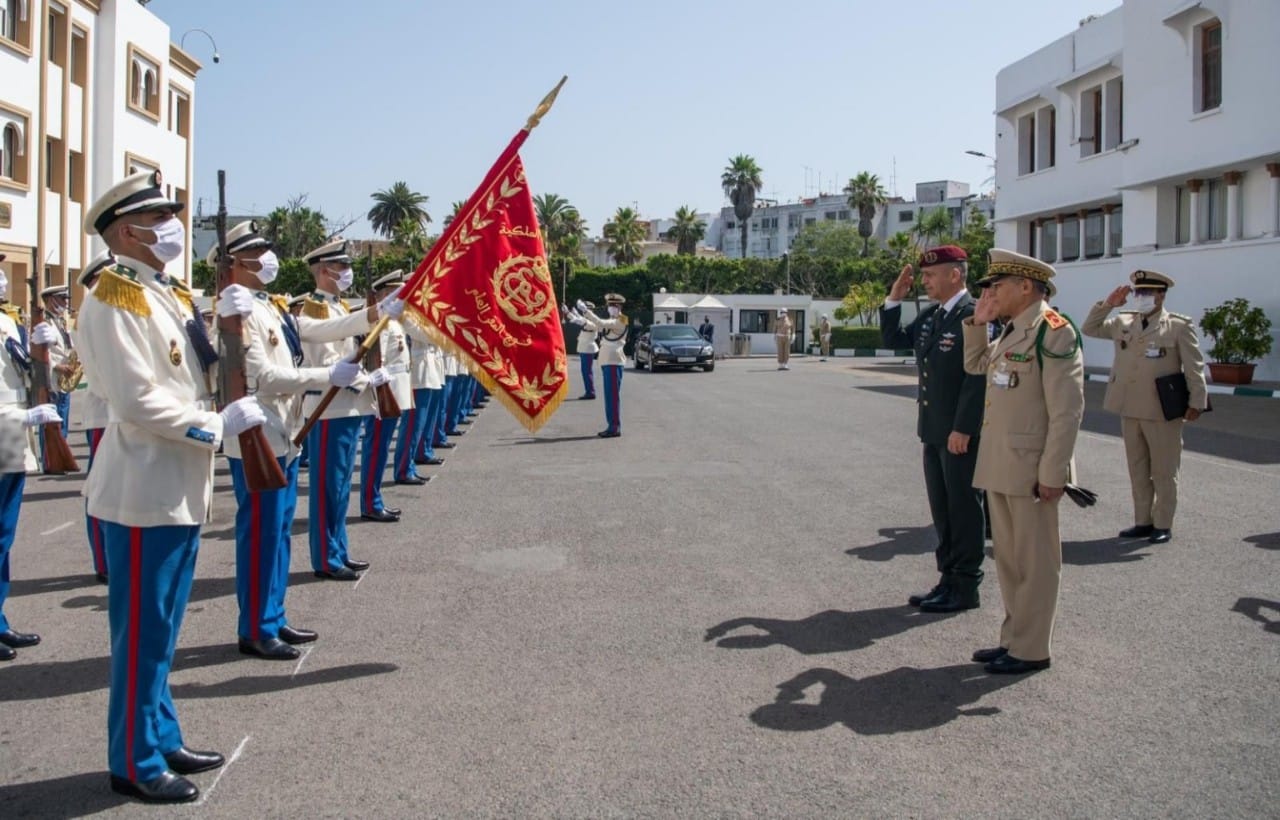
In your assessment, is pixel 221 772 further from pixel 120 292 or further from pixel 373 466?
pixel 373 466

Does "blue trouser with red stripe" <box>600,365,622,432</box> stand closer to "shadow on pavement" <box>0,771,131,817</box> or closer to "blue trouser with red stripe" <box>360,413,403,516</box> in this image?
"blue trouser with red stripe" <box>360,413,403,516</box>

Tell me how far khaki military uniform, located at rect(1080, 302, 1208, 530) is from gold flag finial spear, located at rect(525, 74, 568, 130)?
4552mm

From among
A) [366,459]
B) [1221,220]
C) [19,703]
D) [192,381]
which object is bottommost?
[19,703]

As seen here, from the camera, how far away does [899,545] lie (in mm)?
7902

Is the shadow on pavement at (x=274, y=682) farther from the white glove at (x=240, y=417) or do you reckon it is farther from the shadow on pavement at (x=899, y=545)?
the shadow on pavement at (x=899, y=545)

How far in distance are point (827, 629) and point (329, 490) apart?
10.5ft

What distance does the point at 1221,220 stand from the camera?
26172mm

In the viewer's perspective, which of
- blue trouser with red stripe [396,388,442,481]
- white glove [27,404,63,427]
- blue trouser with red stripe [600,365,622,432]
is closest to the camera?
white glove [27,404,63,427]

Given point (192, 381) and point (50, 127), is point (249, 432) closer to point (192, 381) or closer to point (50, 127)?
point (192, 381)

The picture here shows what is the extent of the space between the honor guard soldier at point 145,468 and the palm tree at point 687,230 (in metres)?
86.8

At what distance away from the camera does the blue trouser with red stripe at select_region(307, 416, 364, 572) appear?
22.6ft

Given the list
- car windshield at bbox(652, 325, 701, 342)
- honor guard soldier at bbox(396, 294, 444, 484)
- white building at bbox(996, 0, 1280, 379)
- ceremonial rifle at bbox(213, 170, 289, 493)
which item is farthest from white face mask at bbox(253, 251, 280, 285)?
car windshield at bbox(652, 325, 701, 342)

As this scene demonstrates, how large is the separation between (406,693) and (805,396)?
737 inches

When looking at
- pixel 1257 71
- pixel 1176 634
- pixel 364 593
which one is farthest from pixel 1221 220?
pixel 364 593
